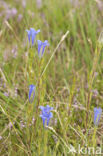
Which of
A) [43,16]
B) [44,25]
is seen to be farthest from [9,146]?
[43,16]

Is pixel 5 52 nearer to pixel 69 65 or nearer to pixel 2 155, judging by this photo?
pixel 69 65

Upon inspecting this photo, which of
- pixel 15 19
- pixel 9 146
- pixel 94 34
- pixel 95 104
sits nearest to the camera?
pixel 9 146

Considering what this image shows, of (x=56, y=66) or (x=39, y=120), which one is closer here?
(x=39, y=120)

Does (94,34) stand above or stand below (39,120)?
above

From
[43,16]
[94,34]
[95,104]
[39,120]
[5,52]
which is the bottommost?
[39,120]

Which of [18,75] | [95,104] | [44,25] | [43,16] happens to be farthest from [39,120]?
[43,16]

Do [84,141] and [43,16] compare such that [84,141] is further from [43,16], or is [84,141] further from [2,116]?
[43,16]

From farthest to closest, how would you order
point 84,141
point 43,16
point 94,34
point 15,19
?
point 43,16, point 15,19, point 94,34, point 84,141
